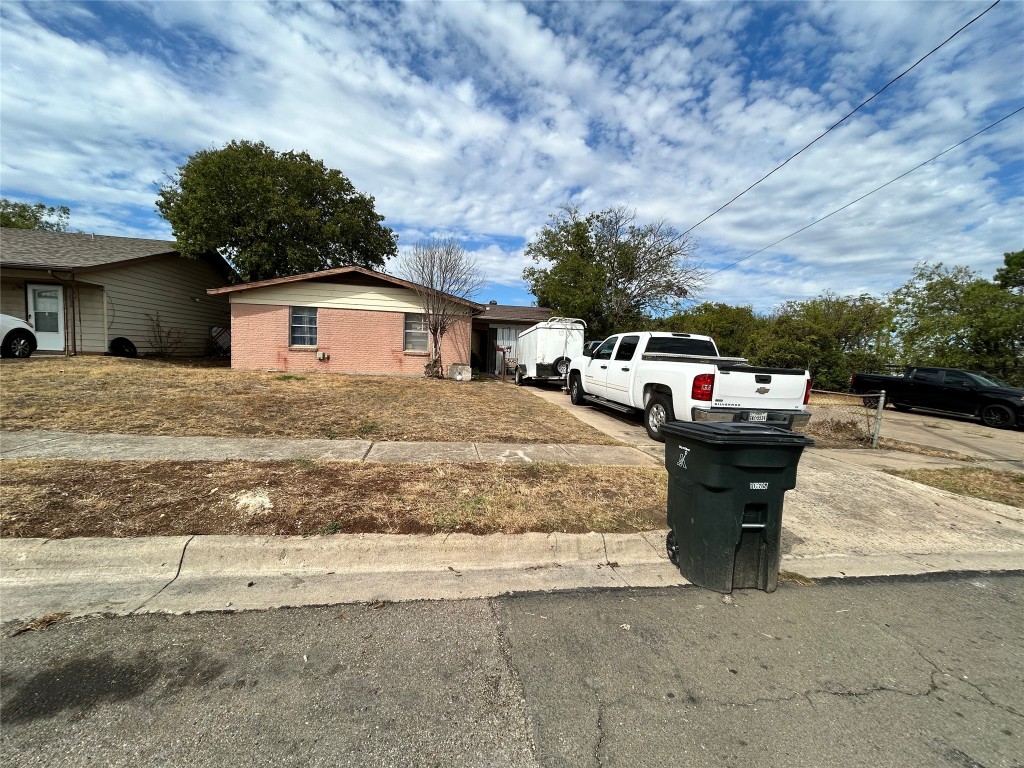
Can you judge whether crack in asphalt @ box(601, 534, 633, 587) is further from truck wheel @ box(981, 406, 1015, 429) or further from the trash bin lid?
truck wheel @ box(981, 406, 1015, 429)

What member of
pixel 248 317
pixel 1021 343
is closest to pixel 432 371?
pixel 248 317

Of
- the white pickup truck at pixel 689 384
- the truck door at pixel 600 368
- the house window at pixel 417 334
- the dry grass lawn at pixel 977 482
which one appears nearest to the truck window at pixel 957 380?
the dry grass lawn at pixel 977 482

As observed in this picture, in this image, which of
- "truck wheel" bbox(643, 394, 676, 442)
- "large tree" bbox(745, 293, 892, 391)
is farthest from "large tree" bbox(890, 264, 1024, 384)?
"truck wheel" bbox(643, 394, 676, 442)

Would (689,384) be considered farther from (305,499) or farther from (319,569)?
(319,569)

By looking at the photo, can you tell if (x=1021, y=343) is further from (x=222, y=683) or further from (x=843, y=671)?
(x=222, y=683)

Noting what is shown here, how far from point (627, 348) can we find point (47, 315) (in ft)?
63.7

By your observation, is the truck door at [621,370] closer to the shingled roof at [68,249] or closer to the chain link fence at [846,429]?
the chain link fence at [846,429]

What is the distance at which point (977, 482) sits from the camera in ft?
20.6

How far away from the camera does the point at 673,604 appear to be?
2.99 m

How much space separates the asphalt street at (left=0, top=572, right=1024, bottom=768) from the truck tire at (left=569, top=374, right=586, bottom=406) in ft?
29.8

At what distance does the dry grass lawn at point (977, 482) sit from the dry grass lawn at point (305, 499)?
4.28m

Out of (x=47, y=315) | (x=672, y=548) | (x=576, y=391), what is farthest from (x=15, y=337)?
(x=672, y=548)

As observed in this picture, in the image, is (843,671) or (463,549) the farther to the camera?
(463,549)

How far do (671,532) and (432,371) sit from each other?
43.3ft
